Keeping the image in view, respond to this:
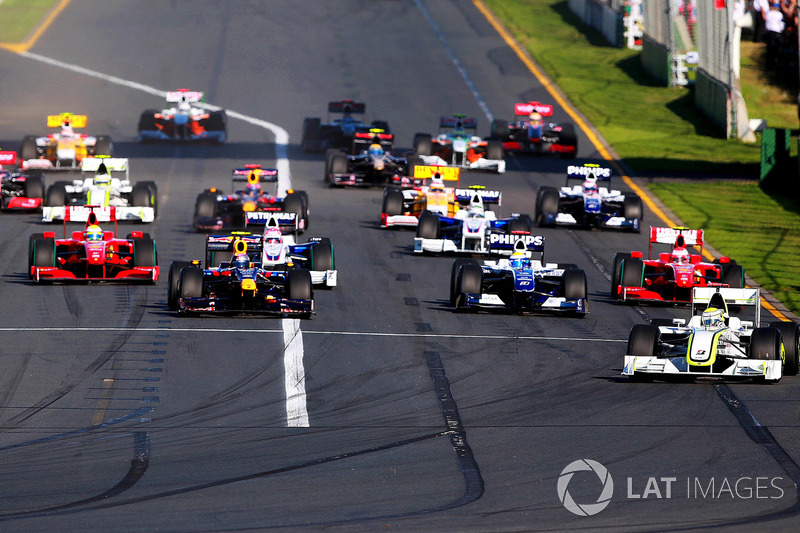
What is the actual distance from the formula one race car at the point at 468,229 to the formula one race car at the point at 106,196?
24.6ft

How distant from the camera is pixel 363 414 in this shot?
19.0 meters

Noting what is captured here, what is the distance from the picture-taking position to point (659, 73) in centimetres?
6156

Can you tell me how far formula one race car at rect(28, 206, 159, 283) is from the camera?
90.6ft

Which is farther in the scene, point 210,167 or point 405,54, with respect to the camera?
point 405,54

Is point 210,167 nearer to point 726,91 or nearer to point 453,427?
point 726,91

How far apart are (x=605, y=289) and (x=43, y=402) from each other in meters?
13.6

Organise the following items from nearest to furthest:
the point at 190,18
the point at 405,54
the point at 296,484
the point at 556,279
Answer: the point at 296,484, the point at 556,279, the point at 405,54, the point at 190,18

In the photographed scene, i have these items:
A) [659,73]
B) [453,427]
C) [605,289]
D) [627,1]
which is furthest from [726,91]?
[453,427]

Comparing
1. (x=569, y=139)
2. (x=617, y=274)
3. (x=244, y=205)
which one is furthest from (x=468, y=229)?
(x=569, y=139)

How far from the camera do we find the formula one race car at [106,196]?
34.8 m

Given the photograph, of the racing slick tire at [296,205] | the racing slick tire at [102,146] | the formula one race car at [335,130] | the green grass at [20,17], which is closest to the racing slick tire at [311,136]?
the formula one race car at [335,130]

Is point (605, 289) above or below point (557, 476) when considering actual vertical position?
below

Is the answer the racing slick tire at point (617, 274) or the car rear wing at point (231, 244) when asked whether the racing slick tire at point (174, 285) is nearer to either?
the car rear wing at point (231, 244)

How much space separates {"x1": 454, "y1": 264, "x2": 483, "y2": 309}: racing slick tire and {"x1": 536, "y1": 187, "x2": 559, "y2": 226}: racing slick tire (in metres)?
10.1
